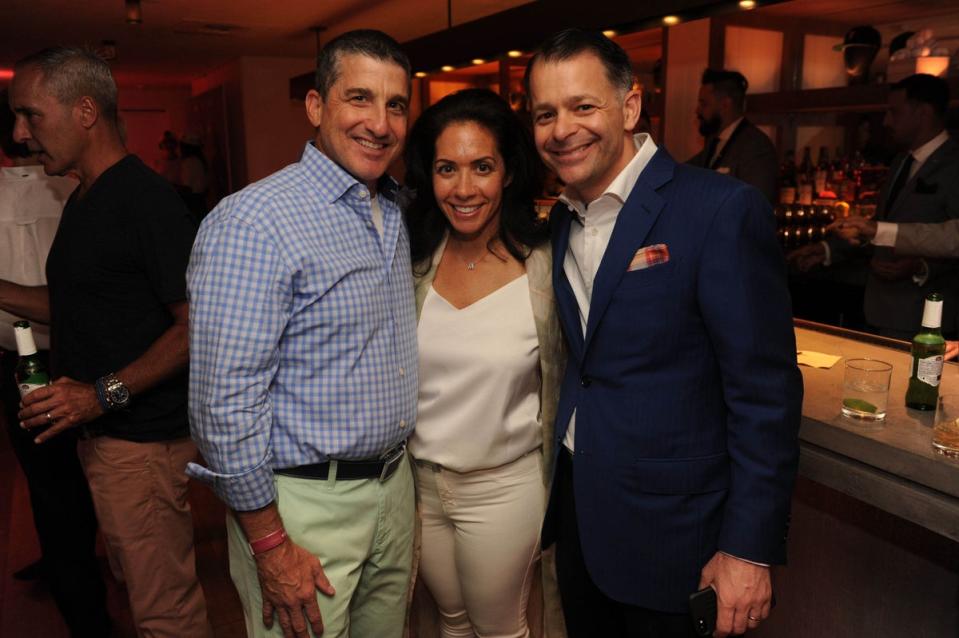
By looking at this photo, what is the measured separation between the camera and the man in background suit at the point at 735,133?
4062 mm

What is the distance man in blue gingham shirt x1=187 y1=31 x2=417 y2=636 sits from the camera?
1.33 meters

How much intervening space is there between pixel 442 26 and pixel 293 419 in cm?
628

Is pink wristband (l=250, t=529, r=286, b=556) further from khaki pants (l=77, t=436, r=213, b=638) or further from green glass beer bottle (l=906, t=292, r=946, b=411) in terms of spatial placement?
green glass beer bottle (l=906, t=292, r=946, b=411)

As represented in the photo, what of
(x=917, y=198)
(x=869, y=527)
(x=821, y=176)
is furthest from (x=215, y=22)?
(x=869, y=527)

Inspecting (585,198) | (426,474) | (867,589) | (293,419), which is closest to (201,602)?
(426,474)

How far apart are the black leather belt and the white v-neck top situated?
158mm

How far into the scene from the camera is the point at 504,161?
6.11ft

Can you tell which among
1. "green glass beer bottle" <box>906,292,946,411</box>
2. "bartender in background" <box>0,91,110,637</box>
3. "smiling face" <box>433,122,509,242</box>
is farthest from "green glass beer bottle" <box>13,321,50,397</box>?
"green glass beer bottle" <box>906,292,946,411</box>

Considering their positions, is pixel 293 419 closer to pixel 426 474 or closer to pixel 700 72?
pixel 426 474

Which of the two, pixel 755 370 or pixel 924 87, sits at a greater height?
pixel 924 87

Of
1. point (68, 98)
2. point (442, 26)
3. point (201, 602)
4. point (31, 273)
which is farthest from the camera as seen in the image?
point (442, 26)

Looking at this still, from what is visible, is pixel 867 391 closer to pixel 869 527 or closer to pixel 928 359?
pixel 928 359

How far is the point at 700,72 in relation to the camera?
15.0 ft

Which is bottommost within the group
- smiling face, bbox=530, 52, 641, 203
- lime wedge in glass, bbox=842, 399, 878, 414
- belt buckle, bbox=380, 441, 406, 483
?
belt buckle, bbox=380, 441, 406, 483
